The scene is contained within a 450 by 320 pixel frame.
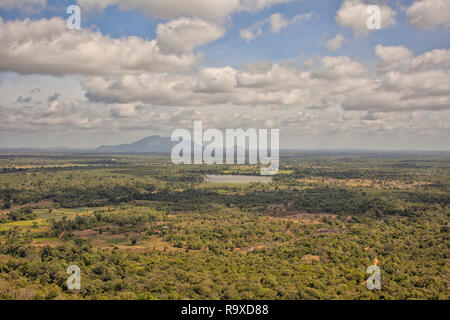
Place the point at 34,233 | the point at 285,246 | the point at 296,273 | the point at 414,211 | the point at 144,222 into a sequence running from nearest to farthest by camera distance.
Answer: the point at 296,273, the point at 285,246, the point at 34,233, the point at 144,222, the point at 414,211

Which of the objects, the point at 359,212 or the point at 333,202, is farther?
the point at 333,202

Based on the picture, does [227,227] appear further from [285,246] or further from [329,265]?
[329,265]

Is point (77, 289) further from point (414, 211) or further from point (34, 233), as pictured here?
point (414, 211)

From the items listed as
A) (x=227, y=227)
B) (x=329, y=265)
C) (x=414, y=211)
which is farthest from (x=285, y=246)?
(x=414, y=211)
